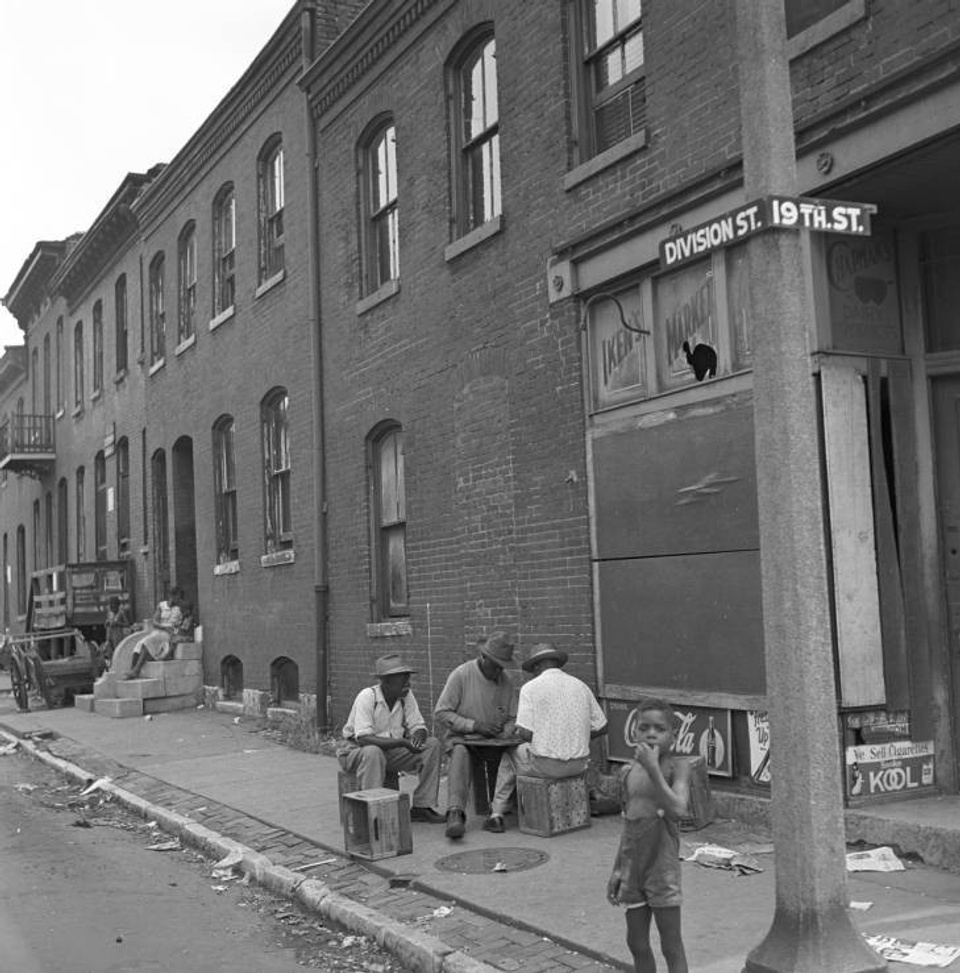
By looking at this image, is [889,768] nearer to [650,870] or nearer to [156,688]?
[650,870]

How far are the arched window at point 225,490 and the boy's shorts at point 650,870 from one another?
14576mm

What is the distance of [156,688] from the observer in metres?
19.4

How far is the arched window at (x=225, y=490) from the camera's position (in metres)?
19.1

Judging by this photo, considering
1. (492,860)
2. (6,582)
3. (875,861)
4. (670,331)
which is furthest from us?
(6,582)

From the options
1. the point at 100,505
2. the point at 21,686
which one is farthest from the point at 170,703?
the point at 100,505

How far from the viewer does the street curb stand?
6109 mm

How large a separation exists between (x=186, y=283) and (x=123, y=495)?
5636mm

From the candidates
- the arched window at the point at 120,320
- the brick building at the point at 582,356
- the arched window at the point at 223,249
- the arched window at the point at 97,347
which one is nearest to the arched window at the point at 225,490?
the brick building at the point at 582,356

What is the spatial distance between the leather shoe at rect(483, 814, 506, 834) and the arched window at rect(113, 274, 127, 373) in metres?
18.0

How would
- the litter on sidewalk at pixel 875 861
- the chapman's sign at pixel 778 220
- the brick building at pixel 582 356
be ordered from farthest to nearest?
the brick building at pixel 582 356 → the litter on sidewalk at pixel 875 861 → the chapman's sign at pixel 778 220

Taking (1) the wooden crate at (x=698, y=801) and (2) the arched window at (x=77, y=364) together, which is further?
(2) the arched window at (x=77, y=364)

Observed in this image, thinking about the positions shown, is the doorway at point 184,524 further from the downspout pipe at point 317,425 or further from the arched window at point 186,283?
the downspout pipe at point 317,425

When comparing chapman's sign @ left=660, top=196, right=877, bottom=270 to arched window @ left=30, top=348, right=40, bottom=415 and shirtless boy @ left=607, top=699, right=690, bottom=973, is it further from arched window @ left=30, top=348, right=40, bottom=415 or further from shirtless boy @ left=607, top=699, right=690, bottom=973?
arched window @ left=30, top=348, right=40, bottom=415

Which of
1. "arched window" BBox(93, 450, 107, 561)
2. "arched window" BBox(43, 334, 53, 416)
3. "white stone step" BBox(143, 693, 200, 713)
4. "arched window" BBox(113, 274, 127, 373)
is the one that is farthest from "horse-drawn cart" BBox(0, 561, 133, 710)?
"arched window" BBox(43, 334, 53, 416)
